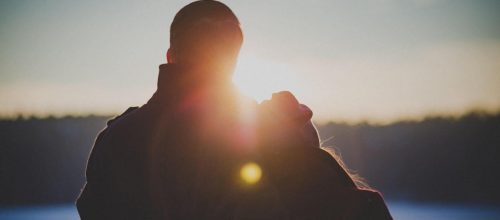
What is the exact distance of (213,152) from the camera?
1.60m

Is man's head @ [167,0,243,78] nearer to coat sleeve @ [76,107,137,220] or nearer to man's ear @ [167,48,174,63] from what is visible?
man's ear @ [167,48,174,63]

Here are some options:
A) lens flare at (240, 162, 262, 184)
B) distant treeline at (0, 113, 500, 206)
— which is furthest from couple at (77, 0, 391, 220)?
distant treeline at (0, 113, 500, 206)

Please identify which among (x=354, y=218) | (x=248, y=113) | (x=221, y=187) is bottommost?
(x=354, y=218)

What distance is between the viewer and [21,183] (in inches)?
810

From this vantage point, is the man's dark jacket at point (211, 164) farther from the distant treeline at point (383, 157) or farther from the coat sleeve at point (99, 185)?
the distant treeline at point (383, 157)

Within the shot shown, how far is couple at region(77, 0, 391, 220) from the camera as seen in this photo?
1.58 meters

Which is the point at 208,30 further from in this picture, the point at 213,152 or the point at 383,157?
the point at 383,157

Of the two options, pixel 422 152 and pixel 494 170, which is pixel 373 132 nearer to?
pixel 422 152

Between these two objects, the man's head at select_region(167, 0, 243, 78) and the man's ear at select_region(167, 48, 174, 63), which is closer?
the man's head at select_region(167, 0, 243, 78)

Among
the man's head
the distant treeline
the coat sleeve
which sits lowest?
the distant treeline

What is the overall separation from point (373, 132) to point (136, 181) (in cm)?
2156

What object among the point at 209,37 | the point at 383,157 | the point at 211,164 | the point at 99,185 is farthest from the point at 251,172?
the point at 383,157

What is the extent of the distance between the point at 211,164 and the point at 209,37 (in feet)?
1.46

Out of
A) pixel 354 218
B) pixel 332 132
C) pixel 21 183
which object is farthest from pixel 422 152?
pixel 354 218
